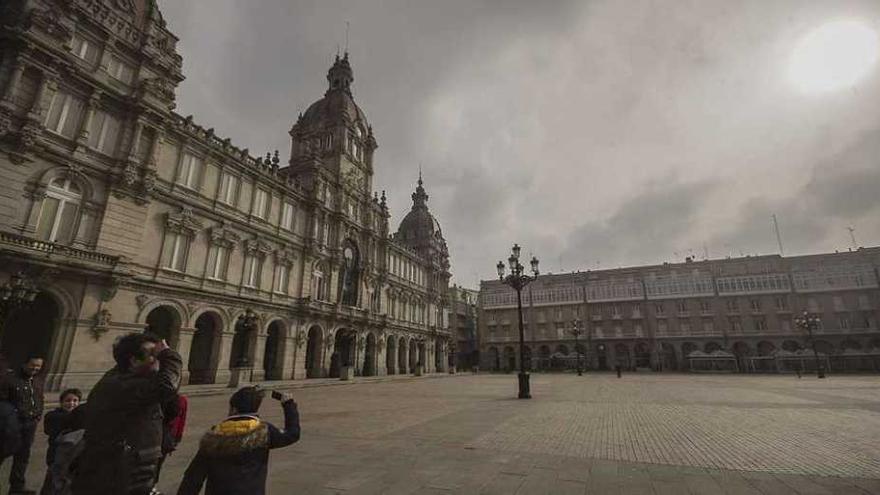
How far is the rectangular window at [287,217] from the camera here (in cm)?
2912

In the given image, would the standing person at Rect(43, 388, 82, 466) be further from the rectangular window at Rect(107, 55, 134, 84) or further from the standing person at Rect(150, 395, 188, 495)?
the rectangular window at Rect(107, 55, 134, 84)

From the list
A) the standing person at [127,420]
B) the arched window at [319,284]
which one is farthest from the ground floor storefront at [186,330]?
the standing person at [127,420]

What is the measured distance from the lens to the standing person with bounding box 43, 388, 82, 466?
4404 mm

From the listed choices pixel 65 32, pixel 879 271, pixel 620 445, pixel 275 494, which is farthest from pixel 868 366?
pixel 65 32

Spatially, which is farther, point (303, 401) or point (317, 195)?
point (317, 195)

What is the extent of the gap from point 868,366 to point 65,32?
7571 centimetres

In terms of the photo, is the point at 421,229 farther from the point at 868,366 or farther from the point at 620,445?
the point at 868,366

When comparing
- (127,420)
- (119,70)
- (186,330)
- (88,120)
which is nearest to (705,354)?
(186,330)

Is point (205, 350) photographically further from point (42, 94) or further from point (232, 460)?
point (232, 460)

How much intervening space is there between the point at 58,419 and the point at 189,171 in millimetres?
21953

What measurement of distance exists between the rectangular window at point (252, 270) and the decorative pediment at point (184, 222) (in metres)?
3.85

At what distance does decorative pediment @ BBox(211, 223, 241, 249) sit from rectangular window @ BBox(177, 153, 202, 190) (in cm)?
262

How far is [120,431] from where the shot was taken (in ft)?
9.39

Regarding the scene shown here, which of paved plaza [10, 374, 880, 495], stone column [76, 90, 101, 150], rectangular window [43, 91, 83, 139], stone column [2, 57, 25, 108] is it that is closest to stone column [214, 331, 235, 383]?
paved plaza [10, 374, 880, 495]
